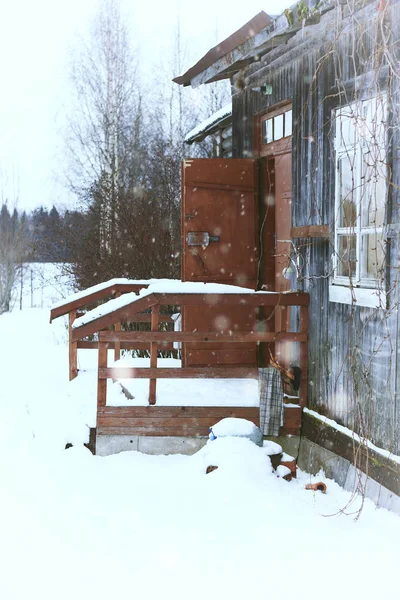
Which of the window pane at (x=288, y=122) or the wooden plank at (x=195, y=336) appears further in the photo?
the window pane at (x=288, y=122)

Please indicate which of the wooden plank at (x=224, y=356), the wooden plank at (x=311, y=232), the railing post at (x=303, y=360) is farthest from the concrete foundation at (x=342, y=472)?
the wooden plank at (x=311, y=232)

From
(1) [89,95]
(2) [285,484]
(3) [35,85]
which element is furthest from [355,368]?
(3) [35,85]

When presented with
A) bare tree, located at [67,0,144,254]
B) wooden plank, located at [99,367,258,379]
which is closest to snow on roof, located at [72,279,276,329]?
wooden plank, located at [99,367,258,379]

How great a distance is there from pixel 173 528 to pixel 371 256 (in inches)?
91.5

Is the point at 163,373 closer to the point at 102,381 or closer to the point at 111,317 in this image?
the point at 102,381

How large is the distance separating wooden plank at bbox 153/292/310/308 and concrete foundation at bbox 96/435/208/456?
1.15 meters

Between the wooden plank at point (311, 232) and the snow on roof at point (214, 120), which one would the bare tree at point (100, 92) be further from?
the wooden plank at point (311, 232)

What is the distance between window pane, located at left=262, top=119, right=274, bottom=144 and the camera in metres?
7.39

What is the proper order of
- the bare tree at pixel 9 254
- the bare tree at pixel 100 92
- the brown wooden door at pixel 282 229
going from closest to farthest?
the brown wooden door at pixel 282 229
the bare tree at pixel 100 92
the bare tree at pixel 9 254

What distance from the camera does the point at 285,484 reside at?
5.25 meters

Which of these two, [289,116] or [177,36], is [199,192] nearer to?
[289,116]

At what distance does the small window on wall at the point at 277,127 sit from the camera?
6898 millimetres

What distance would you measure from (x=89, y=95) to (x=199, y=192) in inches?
475

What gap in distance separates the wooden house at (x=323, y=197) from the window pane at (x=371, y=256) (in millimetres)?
14
